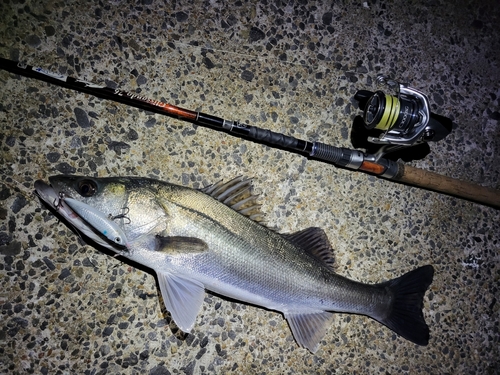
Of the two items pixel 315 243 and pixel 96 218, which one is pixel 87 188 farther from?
pixel 315 243

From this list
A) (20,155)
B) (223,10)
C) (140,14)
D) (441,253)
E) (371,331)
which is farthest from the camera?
(441,253)

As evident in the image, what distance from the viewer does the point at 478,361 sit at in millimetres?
2537

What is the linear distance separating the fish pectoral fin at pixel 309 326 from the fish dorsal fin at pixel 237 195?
0.64 m

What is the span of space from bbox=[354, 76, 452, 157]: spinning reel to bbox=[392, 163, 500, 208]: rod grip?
252 mm

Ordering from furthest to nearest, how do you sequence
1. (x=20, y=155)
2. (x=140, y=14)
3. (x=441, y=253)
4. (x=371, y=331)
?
(x=441, y=253) < (x=371, y=331) < (x=140, y=14) < (x=20, y=155)

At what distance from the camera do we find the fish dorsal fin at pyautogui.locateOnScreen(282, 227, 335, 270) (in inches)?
79.6

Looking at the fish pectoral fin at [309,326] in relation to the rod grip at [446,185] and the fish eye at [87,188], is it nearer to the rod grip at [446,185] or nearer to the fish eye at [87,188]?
the rod grip at [446,185]

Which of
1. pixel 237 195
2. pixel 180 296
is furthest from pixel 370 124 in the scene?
pixel 180 296

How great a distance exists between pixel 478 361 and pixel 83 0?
3.42 metres

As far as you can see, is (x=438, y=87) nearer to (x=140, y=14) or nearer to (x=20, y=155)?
(x=140, y=14)

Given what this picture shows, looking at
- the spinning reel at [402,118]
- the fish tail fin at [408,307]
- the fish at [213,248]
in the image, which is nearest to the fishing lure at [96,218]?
the fish at [213,248]

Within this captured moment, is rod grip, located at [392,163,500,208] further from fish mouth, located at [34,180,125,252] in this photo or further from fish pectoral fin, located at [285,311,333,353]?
fish mouth, located at [34,180,125,252]

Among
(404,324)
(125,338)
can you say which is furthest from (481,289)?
(125,338)

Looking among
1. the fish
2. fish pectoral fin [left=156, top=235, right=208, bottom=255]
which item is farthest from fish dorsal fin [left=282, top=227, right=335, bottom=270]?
fish pectoral fin [left=156, top=235, right=208, bottom=255]
